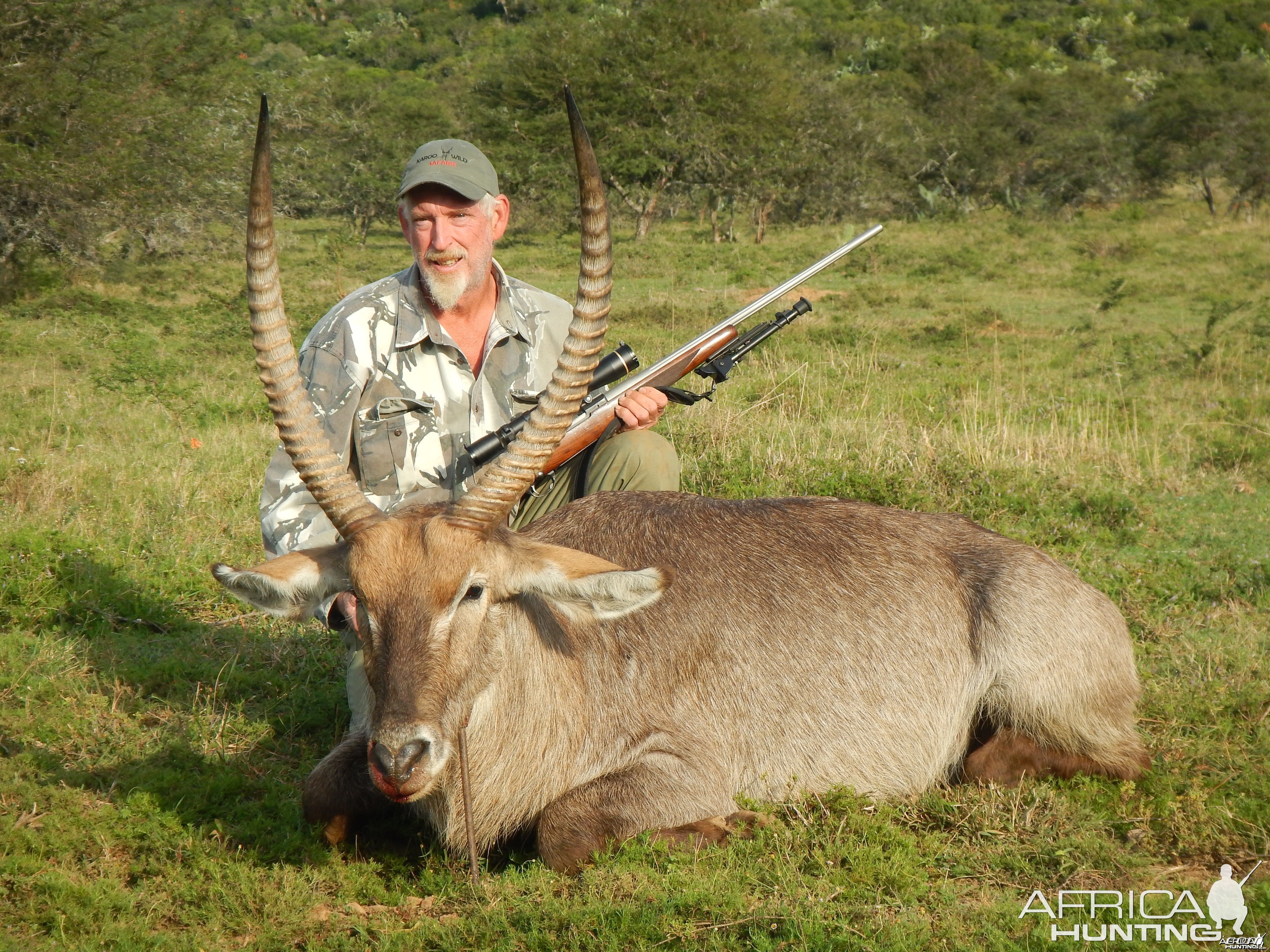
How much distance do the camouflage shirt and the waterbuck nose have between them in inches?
72.4

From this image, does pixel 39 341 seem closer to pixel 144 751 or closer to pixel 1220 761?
pixel 144 751

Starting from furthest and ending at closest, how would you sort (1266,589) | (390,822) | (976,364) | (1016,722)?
1. (976,364)
2. (1266,589)
3. (1016,722)
4. (390,822)

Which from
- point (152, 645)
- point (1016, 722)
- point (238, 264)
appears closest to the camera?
point (1016, 722)

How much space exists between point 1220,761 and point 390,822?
3.23 m

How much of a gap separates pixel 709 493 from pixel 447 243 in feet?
9.02

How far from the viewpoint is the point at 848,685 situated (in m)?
4.43

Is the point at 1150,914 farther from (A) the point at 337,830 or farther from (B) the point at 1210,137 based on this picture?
(B) the point at 1210,137

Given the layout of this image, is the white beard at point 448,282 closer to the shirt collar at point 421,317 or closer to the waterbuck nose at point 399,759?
the shirt collar at point 421,317

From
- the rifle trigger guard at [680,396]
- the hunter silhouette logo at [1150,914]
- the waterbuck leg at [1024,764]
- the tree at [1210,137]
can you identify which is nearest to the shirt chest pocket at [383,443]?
the rifle trigger guard at [680,396]

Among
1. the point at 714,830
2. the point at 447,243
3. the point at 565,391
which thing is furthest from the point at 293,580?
the point at 447,243

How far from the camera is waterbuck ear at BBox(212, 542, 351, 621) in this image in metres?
3.55

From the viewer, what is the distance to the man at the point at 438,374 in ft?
16.9

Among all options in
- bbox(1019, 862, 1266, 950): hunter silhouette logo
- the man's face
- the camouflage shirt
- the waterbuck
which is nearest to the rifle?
the camouflage shirt

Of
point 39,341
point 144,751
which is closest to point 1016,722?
point 144,751
